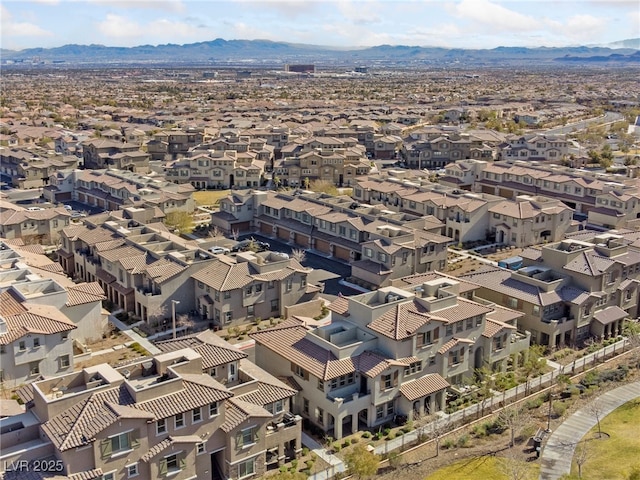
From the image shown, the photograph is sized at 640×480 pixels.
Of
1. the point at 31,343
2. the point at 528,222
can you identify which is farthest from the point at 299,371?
the point at 528,222

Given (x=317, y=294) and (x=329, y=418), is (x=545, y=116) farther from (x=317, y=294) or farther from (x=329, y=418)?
(x=329, y=418)

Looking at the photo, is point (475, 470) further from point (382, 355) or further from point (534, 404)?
point (382, 355)

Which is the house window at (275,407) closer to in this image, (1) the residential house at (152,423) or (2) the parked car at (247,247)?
(1) the residential house at (152,423)

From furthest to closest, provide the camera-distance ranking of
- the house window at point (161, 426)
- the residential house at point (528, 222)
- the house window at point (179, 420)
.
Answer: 1. the residential house at point (528, 222)
2. the house window at point (179, 420)
3. the house window at point (161, 426)

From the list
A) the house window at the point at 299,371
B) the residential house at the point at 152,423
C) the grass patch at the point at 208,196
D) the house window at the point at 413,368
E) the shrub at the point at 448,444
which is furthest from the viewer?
the grass patch at the point at 208,196

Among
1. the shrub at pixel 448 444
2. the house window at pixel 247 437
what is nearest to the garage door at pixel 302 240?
the shrub at pixel 448 444
